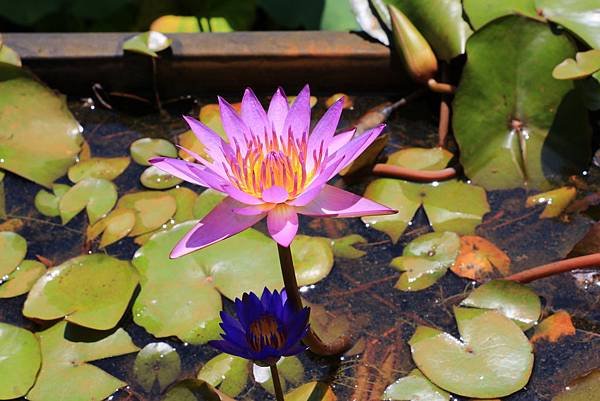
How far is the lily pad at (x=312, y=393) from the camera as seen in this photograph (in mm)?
1532

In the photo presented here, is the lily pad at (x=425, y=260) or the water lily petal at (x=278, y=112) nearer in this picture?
the water lily petal at (x=278, y=112)

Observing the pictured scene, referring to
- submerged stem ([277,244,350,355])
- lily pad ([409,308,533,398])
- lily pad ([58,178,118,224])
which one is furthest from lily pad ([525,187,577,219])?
lily pad ([58,178,118,224])

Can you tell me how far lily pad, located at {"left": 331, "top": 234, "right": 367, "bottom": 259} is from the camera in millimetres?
1849

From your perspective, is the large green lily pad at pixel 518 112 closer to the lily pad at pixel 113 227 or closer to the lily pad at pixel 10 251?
the lily pad at pixel 113 227

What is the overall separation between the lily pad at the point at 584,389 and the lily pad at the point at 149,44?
1306mm

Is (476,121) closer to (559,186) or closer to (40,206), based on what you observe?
(559,186)

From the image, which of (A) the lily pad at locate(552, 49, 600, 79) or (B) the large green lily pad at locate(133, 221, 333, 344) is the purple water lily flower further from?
(A) the lily pad at locate(552, 49, 600, 79)

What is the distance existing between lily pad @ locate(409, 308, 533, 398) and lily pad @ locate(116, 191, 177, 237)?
2.15 ft

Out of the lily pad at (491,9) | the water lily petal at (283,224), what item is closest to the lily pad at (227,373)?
the water lily petal at (283,224)

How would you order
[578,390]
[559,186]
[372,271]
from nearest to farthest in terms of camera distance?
[578,390]
[372,271]
[559,186]

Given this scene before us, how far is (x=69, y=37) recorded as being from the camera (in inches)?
89.8

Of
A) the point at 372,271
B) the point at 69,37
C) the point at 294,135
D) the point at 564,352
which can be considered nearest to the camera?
the point at 294,135

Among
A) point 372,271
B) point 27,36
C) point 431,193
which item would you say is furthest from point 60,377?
point 27,36

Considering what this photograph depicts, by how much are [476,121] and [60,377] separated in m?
1.11
